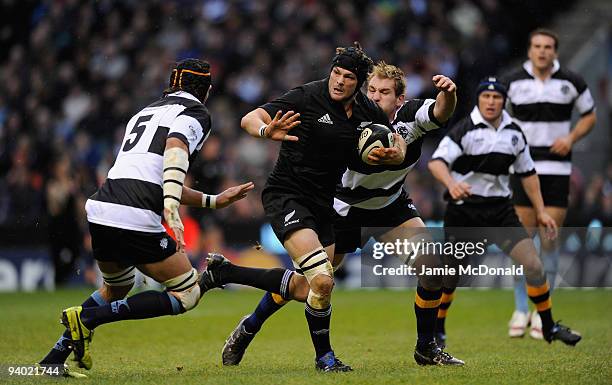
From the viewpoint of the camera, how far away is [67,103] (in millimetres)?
20328

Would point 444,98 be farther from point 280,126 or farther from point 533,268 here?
point 533,268

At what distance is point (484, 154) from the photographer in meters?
10.1

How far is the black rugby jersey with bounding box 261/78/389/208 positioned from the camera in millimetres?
7875

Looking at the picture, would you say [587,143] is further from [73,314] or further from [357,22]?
[73,314]

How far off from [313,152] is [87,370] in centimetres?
229

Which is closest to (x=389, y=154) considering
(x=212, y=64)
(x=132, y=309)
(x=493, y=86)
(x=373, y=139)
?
(x=373, y=139)

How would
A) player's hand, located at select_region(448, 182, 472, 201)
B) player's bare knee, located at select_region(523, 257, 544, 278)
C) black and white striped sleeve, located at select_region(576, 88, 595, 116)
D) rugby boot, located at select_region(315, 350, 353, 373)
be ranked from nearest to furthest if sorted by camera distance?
rugby boot, located at select_region(315, 350, 353, 373)
player's hand, located at select_region(448, 182, 472, 201)
player's bare knee, located at select_region(523, 257, 544, 278)
black and white striped sleeve, located at select_region(576, 88, 595, 116)

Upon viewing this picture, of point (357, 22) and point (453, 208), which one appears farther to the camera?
point (357, 22)

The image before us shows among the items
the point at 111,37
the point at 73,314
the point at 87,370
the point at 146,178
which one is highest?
the point at 111,37

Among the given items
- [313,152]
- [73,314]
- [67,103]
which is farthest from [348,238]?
[67,103]

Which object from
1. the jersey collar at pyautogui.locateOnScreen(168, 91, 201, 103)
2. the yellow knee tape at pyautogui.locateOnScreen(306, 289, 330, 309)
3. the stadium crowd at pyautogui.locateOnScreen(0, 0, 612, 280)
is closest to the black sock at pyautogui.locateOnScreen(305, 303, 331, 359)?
the yellow knee tape at pyautogui.locateOnScreen(306, 289, 330, 309)

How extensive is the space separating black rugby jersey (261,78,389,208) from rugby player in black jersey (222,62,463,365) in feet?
1.08

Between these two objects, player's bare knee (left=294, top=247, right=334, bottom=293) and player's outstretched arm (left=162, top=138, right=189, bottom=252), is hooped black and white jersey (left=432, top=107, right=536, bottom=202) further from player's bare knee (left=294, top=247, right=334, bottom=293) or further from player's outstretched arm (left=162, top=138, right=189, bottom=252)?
player's outstretched arm (left=162, top=138, right=189, bottom=252)

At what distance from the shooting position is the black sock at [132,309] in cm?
725
